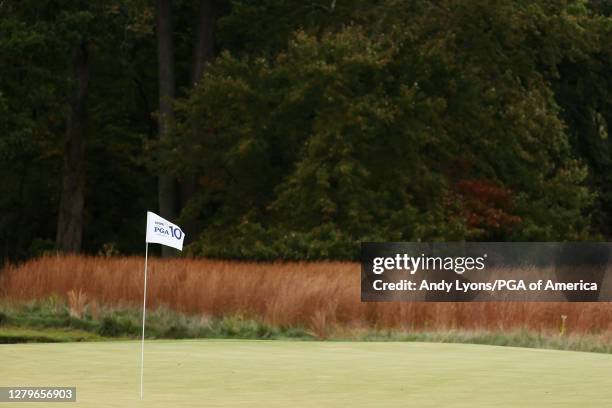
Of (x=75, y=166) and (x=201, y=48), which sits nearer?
(x=201, y=48)

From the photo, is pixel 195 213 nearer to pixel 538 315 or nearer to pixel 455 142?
pixel 455 142

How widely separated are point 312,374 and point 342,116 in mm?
23792

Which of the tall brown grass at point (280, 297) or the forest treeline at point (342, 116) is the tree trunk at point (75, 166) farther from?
the tall brown grass at point (280, 297)

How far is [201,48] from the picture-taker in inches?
1746

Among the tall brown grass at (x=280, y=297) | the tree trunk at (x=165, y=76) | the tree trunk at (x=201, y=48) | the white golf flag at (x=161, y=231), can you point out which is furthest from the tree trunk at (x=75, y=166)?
the white golf flag at (x=161, y=231)

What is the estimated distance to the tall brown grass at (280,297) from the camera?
23203mm

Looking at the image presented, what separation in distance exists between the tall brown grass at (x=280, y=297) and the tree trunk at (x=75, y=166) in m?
16.2

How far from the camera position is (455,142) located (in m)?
40.0

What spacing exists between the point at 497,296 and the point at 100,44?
2298 centimetres

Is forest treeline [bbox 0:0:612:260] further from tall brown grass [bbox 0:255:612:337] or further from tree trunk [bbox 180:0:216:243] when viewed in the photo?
tall brown grass [bbox 0:255:612:337]

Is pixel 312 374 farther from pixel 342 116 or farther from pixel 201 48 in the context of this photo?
pixel 201 48

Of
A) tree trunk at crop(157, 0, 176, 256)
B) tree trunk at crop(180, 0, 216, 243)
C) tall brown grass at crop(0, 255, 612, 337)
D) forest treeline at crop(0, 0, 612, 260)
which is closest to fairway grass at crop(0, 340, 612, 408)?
tall brown grass at crop(0, 255, 612, 337)

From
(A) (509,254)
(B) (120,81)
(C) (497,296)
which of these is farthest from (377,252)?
(B) (120,81)

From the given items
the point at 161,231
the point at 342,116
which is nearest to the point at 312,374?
the point at 161,231
